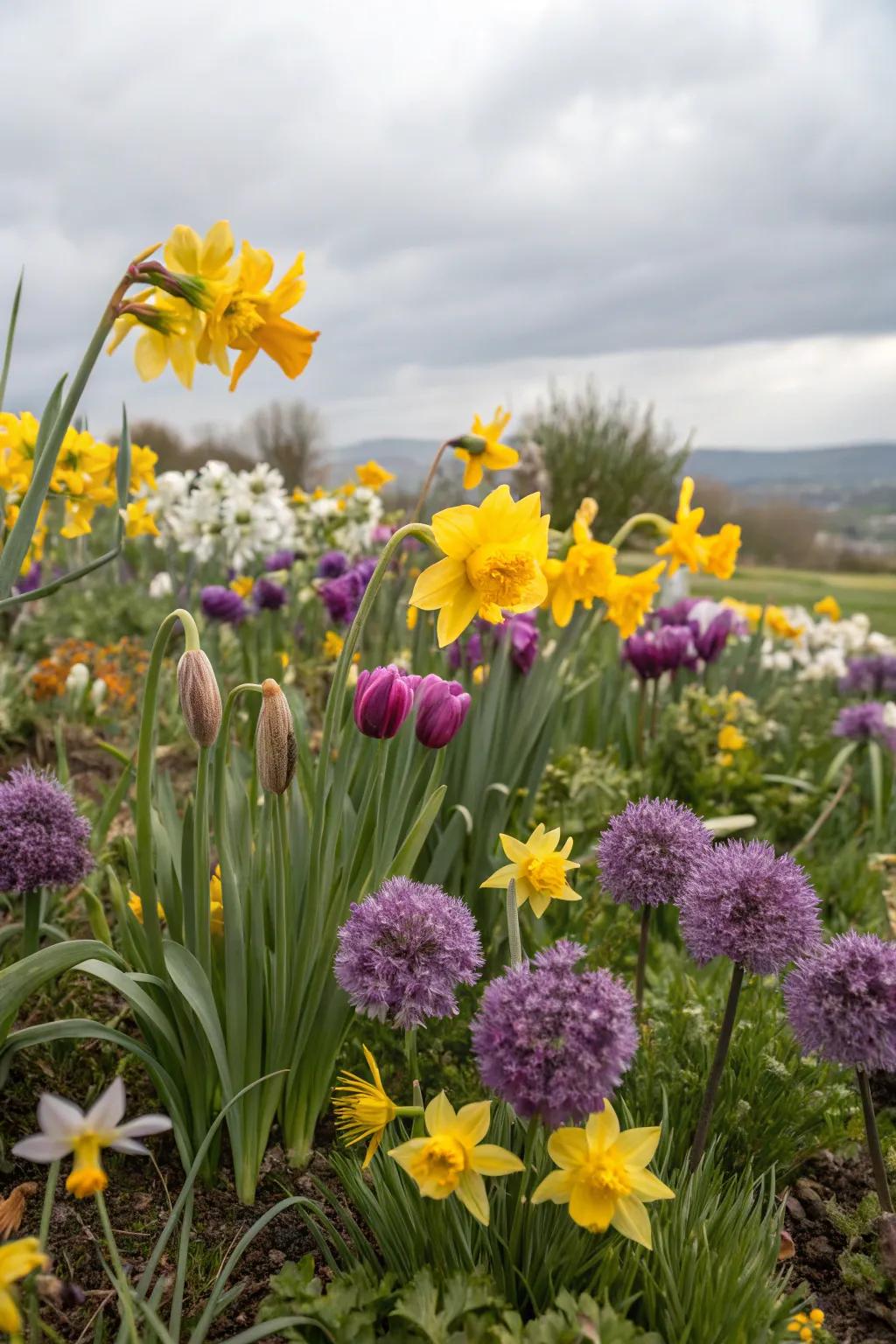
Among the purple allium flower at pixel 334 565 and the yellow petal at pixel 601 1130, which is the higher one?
the purple allium flower at pixel 334 565

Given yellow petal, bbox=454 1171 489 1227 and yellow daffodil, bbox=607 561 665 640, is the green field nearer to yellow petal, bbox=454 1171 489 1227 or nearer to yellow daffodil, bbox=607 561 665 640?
yellow daffodil, bbox=607 561 665 640

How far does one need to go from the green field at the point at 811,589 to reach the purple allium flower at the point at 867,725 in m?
7.24

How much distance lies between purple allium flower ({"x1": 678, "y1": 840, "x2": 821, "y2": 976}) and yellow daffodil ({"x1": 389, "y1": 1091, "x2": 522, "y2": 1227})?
1.32 feet

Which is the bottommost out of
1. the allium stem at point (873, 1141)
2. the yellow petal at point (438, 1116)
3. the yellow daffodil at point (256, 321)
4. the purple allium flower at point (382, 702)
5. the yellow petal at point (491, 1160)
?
the allium stem at point (873, 1141)

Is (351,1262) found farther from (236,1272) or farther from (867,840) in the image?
(867,840)

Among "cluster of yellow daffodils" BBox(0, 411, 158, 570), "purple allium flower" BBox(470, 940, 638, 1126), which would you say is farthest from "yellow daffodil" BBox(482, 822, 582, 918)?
"cluster of yellow daffodils" BBox(0, 411, 158, 570)

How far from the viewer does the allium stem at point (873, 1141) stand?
1578 mm

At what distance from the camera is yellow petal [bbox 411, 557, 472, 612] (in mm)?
1704

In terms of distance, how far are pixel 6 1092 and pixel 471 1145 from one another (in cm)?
128

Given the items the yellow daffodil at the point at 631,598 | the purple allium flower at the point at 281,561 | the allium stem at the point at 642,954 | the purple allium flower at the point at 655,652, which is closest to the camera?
the allium stem at the point at 642,954

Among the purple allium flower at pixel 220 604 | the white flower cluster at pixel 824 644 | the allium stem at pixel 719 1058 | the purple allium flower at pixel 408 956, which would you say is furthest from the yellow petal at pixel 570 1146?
the white flower cluster at pixel 824 644

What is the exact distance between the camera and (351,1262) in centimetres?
151

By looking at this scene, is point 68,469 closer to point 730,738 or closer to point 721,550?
point 721,550

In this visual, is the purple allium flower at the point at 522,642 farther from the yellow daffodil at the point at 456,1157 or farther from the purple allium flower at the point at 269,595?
the purple allium flower at the point at 269,595
